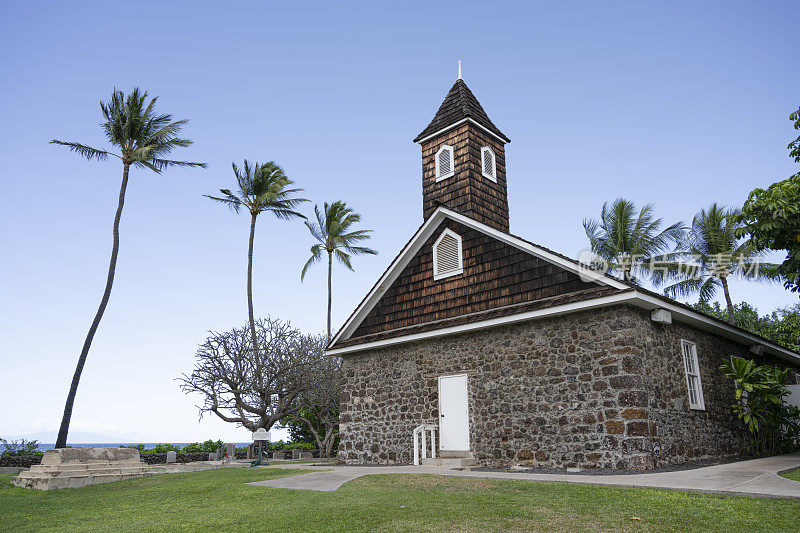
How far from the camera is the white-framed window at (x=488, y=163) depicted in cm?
1742

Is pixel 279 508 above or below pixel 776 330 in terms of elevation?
below

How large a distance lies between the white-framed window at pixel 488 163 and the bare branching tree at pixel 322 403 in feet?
34.4

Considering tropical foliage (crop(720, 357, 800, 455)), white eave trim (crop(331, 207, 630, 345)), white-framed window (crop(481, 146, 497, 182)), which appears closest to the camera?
white eave trim (crop(331, 207, 630, 345))

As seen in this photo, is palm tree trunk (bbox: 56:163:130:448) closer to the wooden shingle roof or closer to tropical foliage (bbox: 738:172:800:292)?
the wooden shingle roof

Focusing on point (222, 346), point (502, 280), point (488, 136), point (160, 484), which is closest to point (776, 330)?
point (488, 136)

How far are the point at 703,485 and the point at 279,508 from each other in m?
6.07

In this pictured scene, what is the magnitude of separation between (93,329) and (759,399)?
2094cm

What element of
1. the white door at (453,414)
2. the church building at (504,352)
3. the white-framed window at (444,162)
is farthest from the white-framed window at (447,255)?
the white door at (453,414)

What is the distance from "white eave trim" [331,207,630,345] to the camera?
12102 mm

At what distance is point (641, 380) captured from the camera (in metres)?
10.9

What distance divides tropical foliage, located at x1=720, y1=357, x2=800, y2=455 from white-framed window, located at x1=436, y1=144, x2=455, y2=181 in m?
9.13

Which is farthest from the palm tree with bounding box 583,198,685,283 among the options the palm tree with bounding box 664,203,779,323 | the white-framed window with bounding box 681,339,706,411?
the white-framed window with bounding box 681,339,706,411

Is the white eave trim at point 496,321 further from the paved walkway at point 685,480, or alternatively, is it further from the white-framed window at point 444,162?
the white-framed window at point 444,162

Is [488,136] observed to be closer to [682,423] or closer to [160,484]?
[682,423]
